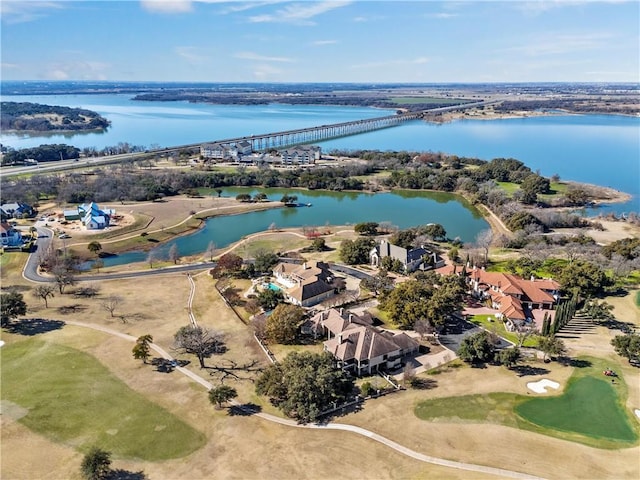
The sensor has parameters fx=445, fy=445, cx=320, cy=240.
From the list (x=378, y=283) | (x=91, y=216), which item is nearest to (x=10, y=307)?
(x=91, y=216)

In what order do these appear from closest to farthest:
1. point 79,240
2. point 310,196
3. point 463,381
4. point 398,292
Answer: point 463,381 → point 398,292 → point 79,240 → point 310,196

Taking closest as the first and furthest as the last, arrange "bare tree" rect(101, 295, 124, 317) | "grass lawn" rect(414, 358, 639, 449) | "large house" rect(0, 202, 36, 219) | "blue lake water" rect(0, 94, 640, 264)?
"grass lawn" rect(414, 358, 639, 449) < "bare tree" rect(101, 295, 124, 317) < "large house" rect(0, 202, 36, 219) < "blue lake water" rect(0, 94, 640, 264)

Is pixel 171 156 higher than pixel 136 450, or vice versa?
pixel 171 156

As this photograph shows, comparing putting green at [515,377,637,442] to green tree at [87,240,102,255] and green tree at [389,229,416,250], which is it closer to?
green tree at [389,229,416,250]

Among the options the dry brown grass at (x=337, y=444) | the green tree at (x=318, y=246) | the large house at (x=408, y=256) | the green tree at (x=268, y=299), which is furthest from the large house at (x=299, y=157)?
the dry brown grass at (x=337, y=444)

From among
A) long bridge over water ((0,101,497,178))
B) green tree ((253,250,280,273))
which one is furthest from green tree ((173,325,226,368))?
long bridge over water ((0,101,497,178))

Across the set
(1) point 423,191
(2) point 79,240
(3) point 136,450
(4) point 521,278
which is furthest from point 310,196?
(3) point 136,450

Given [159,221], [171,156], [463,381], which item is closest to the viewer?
[463,381]

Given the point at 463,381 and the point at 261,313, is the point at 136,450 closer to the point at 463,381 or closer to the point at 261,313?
the point at 261,313
